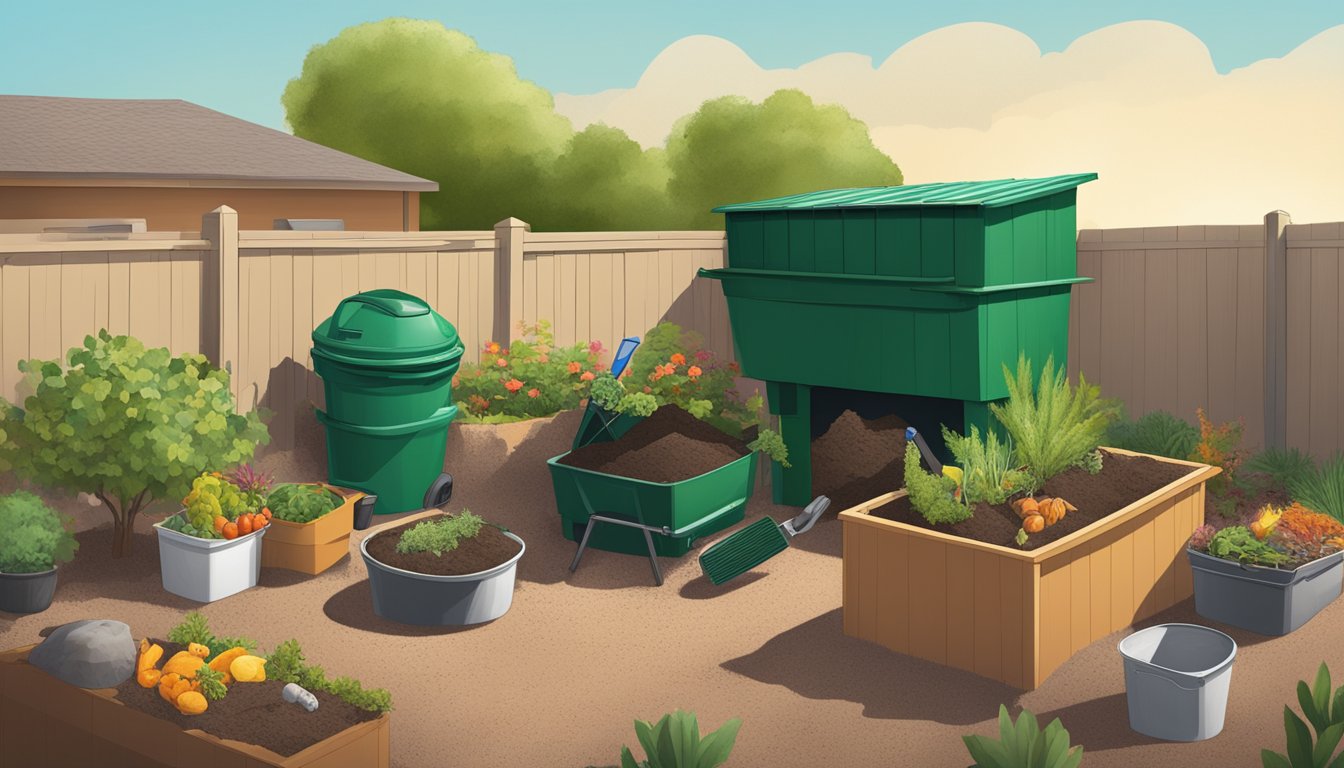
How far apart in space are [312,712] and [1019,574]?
305 cm

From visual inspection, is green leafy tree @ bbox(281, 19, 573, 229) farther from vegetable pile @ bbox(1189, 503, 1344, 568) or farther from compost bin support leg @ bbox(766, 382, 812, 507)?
vegetable pile @ bbox(1189, 503, 1344, 568)

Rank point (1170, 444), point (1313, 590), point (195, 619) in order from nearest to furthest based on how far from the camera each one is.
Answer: point (195, 619), point (1313, 590), point (1170, 444)

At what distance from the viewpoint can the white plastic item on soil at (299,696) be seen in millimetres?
5289

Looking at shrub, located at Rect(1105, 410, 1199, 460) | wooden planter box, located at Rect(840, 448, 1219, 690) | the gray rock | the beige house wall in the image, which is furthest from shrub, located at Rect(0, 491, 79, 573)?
the beige house wall

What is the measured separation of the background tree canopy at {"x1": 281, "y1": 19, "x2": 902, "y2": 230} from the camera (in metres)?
30.1

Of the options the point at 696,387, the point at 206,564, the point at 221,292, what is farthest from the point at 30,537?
the point at 696,387

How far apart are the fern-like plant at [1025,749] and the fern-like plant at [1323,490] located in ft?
14.1

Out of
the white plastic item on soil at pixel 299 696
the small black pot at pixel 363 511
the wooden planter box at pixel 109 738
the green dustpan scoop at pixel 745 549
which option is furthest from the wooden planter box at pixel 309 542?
the white plastic item on soil at pixel 299 696

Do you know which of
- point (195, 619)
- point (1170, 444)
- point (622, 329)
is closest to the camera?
point (195, 619)

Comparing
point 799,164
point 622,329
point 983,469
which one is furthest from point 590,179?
point 983,469

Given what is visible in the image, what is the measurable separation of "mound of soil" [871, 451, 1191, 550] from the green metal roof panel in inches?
64.6

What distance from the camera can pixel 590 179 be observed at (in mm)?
30203

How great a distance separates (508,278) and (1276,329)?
5.41m

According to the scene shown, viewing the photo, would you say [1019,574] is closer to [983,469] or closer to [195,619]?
[983,469]
